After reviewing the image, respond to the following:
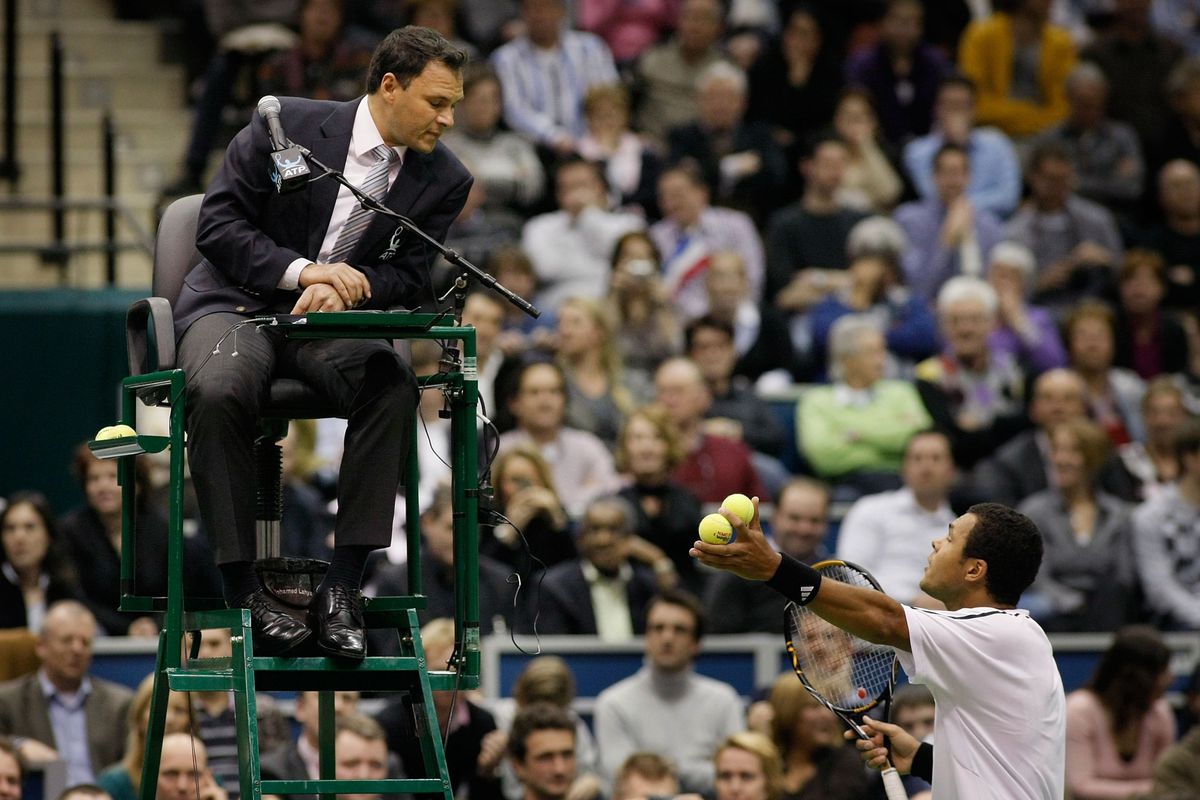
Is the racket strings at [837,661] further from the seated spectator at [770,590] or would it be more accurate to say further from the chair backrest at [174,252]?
the seated spectator at [770,590]

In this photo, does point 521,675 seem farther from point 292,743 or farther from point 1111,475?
point 1111,475

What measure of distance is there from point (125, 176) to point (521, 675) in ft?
19.8

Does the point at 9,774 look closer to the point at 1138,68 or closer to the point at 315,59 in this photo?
the point at 315,59

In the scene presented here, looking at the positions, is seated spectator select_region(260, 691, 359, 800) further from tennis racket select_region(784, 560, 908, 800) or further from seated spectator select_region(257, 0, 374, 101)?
seated spectator select_region(257, 0, 374, 101)

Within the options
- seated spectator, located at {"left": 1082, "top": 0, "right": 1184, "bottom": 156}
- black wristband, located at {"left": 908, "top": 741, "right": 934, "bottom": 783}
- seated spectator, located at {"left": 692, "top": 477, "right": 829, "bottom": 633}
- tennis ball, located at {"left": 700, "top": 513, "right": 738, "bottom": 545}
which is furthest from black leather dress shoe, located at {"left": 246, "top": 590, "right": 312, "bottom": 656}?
seated spectator, located at {"left": 1082, "top": 0, "right": 1184, "bottom": 156}

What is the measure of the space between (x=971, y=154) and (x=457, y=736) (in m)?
6.72

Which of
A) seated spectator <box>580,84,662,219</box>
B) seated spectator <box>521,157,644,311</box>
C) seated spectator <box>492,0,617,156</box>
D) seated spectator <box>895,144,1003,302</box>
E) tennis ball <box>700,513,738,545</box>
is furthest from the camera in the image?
seated spectator <box>492,0,617,156</box>

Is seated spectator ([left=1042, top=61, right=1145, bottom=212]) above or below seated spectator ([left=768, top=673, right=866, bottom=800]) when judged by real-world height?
above

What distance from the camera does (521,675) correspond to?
8.87 meters

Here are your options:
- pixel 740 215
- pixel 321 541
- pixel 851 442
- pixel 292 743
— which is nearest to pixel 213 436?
pixel 292 743

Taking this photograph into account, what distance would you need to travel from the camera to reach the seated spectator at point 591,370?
11062mm

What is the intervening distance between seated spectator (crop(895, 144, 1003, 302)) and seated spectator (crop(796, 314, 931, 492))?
5.01 feet

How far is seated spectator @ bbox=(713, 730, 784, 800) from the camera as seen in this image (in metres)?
8.23

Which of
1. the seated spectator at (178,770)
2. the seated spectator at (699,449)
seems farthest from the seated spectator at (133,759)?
the seated spectator at (699,449)
